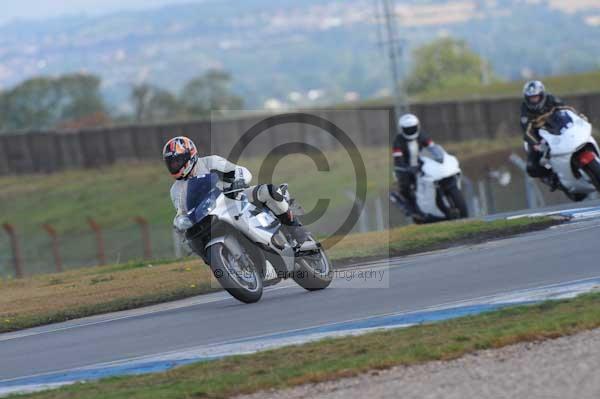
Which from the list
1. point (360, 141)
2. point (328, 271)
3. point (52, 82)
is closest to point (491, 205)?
point (328, 271)

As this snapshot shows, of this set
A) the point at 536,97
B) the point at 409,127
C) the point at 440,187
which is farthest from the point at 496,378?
the point at 440,187

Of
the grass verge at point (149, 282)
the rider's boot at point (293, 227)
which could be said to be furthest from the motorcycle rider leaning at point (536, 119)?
the rider's boot at point (293, 227)

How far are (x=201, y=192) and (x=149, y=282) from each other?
10.3 feet

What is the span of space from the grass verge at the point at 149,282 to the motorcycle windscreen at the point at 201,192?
2.08 m

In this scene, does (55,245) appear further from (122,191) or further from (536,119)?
(122,191)

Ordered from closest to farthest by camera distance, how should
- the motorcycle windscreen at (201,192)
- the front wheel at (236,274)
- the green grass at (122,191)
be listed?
the front wheel at (236,274), the motorcycle windscreen at (201,192), the green grass at (122,191)

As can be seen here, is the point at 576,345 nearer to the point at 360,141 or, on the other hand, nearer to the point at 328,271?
the point at 328,271

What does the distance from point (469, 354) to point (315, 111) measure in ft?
129

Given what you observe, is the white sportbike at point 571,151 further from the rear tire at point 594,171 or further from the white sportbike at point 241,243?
the white sportbike at point 241,243

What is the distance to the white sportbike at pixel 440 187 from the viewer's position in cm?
1858

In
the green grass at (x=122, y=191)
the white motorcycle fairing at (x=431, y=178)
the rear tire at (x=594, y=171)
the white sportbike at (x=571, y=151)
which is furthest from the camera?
the green grass at (x=122, y=191)

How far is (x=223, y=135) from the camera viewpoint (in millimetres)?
44469

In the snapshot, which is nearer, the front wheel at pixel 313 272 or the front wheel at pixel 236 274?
the front wheel at pixel 236 274

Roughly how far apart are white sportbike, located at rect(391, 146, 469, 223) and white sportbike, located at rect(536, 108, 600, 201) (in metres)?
1.77
